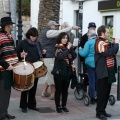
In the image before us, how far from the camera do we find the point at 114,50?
23.3 feet

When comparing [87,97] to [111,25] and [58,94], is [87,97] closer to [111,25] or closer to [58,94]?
[58,94]

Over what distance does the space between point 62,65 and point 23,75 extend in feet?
3.31

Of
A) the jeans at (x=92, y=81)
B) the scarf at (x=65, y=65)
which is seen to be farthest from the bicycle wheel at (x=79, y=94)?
the scarf at (x=65, y=65)

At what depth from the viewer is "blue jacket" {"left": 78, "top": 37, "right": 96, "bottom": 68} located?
8305mm

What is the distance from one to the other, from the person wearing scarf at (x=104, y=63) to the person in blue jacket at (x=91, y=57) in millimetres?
908

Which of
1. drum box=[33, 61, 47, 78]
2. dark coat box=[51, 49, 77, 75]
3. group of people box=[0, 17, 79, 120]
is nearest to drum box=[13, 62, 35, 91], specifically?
group of people box=[0, 17, 79, 120]

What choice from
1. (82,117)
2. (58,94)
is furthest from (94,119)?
(58,94)

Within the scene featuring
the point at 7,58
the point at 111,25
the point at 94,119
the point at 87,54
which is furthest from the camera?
the point at 111,25

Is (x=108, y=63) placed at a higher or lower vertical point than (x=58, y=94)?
higher

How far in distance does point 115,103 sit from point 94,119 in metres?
1.49

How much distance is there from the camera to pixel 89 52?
8.39 metres

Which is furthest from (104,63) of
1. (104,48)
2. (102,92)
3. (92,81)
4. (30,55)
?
(30,55)

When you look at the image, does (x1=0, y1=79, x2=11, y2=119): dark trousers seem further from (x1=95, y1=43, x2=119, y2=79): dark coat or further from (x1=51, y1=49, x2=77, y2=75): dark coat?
(x1=95, y1=43, x2=119, y2=79): dark coat

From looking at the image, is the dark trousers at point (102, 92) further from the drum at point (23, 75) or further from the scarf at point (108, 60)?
the drum at point (23, 75)
